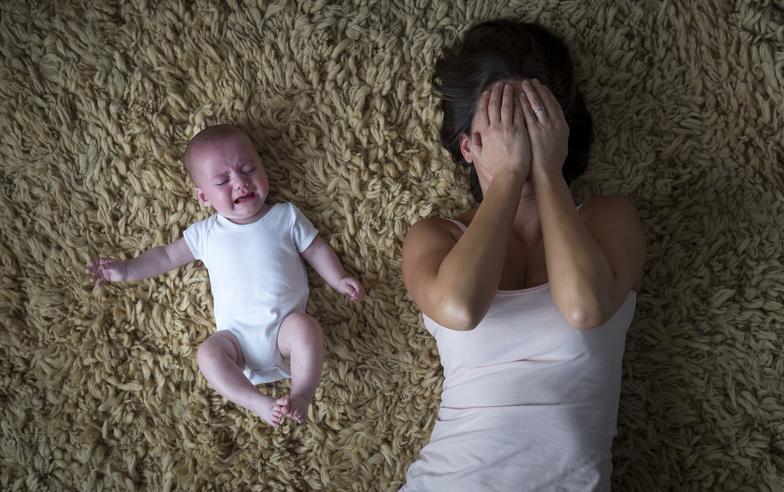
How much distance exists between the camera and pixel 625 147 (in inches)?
69.7

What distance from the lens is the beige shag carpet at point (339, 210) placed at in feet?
5.65

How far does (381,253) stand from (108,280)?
0.75 m

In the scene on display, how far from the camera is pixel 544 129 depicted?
1.49 m

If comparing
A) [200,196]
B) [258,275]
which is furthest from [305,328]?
[200,196]

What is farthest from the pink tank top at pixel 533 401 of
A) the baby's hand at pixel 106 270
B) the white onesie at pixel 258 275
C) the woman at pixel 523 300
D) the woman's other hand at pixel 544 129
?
the baby's hand at pixel 106 270

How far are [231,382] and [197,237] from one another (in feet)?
1.36

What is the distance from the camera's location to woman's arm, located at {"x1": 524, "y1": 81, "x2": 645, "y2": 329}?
136 cm

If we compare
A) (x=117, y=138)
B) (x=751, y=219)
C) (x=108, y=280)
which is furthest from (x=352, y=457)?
(x=751, y=219)

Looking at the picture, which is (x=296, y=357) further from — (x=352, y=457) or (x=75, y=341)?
(x=75, y=341)

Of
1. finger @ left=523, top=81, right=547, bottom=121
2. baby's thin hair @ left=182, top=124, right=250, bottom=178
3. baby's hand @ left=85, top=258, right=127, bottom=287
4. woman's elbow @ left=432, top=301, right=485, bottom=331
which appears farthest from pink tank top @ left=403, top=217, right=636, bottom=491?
baby's hand @ left=85, top=258, right=127, bottom=287

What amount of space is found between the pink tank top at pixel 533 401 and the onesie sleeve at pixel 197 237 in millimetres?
742

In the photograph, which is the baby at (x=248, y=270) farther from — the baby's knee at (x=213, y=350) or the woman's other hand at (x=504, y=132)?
the woman's other hand at (x=504, y=132)

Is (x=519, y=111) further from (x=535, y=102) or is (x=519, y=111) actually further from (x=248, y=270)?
(x=248, y=270)

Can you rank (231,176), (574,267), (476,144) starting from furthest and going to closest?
(231,176), (476,144), (574,267)
